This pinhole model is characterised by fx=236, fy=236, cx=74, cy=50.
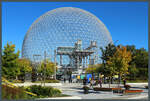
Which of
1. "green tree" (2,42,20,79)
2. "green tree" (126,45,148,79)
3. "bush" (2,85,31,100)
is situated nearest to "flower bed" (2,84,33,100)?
"bush" (2,85,31,100)

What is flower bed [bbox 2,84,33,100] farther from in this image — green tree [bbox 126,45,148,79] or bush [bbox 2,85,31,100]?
green tree [bbox 126,45,148,79]

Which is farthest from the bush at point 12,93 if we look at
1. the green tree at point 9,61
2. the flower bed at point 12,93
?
the green tree at point 9,61

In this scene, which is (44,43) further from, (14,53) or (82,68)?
(14,53)

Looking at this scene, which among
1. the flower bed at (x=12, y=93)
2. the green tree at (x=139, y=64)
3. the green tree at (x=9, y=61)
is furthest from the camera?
the green tree at (x=139, y=64)

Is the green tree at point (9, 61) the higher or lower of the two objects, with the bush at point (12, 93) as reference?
higher

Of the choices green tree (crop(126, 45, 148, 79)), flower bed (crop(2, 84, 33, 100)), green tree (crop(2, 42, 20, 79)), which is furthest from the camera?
green tree (crop(126, 45, 148, 79))

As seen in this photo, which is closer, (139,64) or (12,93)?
(12,93)

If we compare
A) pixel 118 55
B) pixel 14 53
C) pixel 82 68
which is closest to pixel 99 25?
pixel 82 68

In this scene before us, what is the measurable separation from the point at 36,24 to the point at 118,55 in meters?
51.7

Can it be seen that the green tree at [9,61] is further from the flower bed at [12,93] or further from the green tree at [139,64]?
the green tree at [139,64]

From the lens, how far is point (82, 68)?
66125 millimetres

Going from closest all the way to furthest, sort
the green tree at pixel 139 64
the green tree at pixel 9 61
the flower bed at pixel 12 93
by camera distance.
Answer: the flower bed at pixel 12 93 < the green tree at pixel 9 61 < the green tree at pixel 139 64

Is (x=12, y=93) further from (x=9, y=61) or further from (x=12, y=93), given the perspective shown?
(x=9, y=61)

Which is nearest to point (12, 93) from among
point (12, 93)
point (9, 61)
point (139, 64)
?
point (12, 93)
